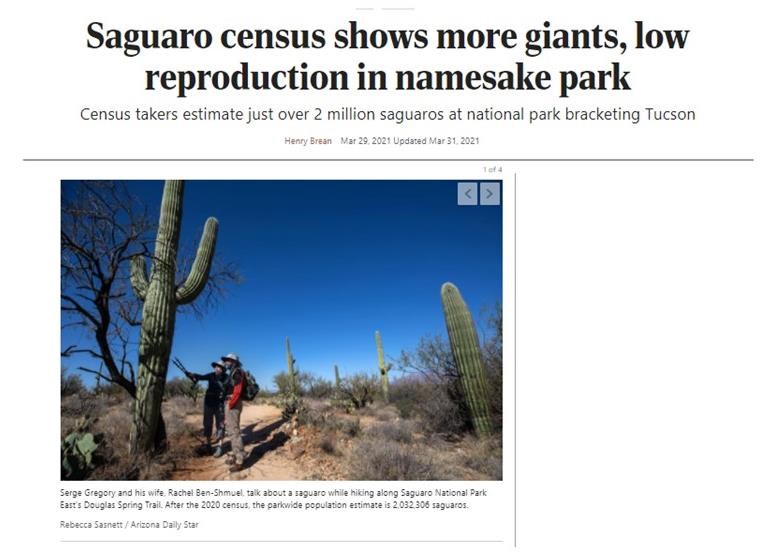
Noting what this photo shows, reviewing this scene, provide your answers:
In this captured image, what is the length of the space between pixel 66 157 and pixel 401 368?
4766mm

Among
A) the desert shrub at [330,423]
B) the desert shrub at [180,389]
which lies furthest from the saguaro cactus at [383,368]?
the desert shrub at [180,389]

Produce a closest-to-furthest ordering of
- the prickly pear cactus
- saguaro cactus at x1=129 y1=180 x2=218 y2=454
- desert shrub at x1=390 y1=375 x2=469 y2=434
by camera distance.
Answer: the prickly pear cactus
saguaro cactus at x1=129 y1=180 x2=218 y2=454
desert shrub at x1=390 y1=375 x2=469 y2=434

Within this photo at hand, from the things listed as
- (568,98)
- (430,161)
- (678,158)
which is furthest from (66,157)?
(678,158)

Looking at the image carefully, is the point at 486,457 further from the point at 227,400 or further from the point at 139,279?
the point at 139,279

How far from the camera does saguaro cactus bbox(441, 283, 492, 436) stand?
13.8 feet

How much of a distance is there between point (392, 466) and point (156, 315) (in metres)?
2.45

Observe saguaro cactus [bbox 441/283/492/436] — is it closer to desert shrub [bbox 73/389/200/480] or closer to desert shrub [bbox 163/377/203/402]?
desert shrub [bbox 73/389/200/480]

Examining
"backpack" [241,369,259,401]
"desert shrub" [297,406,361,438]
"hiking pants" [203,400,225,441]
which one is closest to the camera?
"backpack" [241,369,259,401]

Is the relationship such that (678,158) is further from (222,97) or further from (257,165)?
(222,97)

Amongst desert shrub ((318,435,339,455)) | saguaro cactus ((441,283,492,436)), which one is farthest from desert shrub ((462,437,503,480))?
desert shrub ((318,435,339,455))

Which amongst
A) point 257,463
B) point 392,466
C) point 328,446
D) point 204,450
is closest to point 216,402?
point 204,450

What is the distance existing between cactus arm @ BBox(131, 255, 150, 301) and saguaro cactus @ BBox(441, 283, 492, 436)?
10.3ft

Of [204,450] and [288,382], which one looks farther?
[288,382]

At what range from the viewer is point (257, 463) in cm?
403
